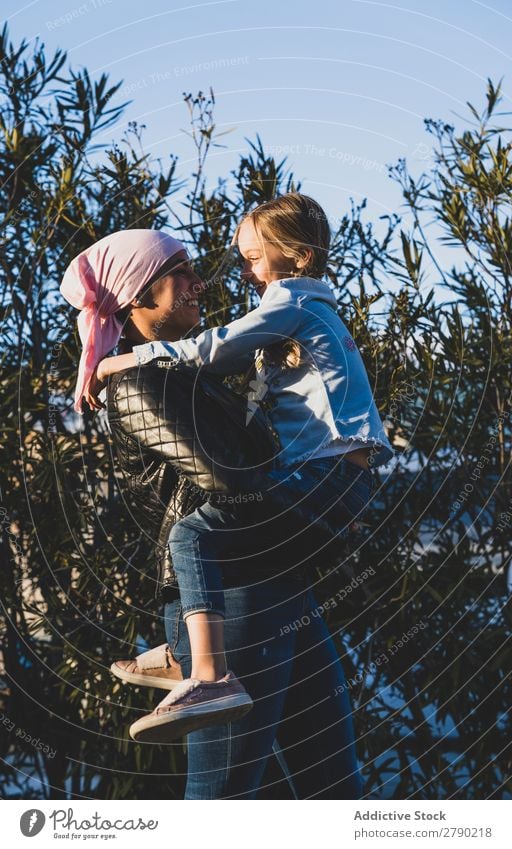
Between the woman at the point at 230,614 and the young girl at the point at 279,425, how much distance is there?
0.08 m

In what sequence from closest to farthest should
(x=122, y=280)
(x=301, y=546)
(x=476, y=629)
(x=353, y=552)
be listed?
(x=301, y=546), (x=122, y=280), (x=353, y=552), (x=476, y=629)

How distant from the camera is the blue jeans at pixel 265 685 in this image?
209 cm

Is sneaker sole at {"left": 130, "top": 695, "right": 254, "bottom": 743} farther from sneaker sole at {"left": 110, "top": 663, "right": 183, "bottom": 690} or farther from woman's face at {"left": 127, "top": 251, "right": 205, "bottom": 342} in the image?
woman's face at {"left": 127, "top": 251, "right": 205, "bottom": 342}

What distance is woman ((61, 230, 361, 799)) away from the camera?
6.84 feet

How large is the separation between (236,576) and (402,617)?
1.65m

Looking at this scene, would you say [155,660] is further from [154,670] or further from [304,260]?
[304,260]

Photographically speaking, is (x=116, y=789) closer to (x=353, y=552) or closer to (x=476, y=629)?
(x=353, y=552)

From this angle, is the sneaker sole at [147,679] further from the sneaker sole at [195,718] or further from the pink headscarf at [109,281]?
the pink headscarf at [109,281]

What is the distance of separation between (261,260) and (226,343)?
410mm

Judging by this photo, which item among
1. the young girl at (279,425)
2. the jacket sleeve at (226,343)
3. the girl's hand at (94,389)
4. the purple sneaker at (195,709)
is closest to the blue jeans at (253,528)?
→ the young girl at (279,425)

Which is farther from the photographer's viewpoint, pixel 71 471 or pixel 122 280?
pixel 71 471

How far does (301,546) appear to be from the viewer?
6.98ft

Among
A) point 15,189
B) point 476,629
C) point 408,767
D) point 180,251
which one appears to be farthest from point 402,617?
point 15,189

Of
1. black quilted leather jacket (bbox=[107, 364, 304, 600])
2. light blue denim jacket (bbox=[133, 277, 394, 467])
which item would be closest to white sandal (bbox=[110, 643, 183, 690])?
black quilted leather jacket (bbox=[107, 364, 304, 600])
